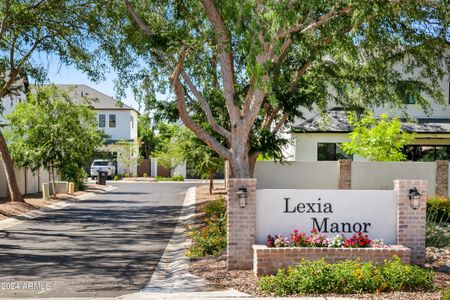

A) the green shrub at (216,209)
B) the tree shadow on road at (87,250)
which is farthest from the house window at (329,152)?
the green shrub at (216,209)

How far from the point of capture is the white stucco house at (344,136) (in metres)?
27.7

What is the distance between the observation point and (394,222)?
10438 mm

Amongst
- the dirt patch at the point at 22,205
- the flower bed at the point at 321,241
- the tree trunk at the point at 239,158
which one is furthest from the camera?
the dirt patch at the point at 22,205

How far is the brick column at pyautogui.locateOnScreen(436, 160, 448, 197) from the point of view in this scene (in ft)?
76.8

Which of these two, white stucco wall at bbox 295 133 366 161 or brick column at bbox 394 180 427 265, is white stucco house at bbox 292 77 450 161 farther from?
brick column at bbox 394 180 427 265

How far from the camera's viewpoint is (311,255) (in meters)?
9.65

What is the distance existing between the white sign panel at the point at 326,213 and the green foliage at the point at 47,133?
1996 cm

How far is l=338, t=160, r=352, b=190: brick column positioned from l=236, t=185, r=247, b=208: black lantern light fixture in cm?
1398

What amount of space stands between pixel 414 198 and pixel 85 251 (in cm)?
756

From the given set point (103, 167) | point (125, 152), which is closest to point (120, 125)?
point (125, 152)

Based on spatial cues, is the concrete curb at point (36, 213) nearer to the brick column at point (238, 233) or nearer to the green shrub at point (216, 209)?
the green shrub at point (216, 209)

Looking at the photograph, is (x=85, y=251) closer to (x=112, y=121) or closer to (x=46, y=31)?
(x=46, y=31)

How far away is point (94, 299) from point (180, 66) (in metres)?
7.70

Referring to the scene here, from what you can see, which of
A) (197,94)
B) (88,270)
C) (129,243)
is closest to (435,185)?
(197,94)
